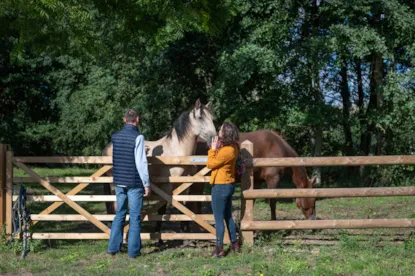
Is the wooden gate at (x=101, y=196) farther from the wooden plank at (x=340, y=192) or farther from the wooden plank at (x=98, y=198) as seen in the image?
the wooden plank at (x=340, y=192)

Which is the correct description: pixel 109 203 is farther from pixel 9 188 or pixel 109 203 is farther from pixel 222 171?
pixel 222 171

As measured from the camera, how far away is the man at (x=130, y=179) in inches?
271

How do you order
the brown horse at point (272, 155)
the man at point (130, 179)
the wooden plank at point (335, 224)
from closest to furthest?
the man at point (130, 179) < the wooden plank at point (335, 224) < the brown horse at point (272, 155)

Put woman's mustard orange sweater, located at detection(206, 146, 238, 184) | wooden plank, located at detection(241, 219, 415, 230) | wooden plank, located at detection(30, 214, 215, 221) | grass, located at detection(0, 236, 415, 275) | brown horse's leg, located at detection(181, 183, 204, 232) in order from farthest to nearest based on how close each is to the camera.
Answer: brown horse's leg, located at detection(181, 183, 204, 232)
wooden plank, located at detection(30, 214, 215, 221)
wooden plank, located at detection(241, 219, 415, 230)
woman's mustard orange sweater, located at detection(206, 146, 238, 184)
grass, located at detection(0, 236, 415, 275)

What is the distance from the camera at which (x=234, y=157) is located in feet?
22.4

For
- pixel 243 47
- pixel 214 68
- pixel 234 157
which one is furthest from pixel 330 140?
pixel 234 157

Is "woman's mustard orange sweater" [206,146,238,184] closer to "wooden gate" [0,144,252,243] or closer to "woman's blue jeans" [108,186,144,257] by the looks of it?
"wooden gate" [0,144,252,243]

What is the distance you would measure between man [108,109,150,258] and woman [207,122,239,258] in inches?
36.5

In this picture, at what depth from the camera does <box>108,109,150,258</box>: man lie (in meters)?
6.89

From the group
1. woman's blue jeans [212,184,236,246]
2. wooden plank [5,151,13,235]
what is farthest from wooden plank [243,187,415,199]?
wooden plank [5,151,13,235]

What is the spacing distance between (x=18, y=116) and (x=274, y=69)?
2043 centimetres

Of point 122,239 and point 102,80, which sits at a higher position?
point 102,80

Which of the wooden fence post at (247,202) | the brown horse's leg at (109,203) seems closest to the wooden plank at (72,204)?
the brown horse's leg at (109,203)

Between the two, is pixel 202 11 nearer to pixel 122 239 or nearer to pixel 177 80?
pixel 122 239
